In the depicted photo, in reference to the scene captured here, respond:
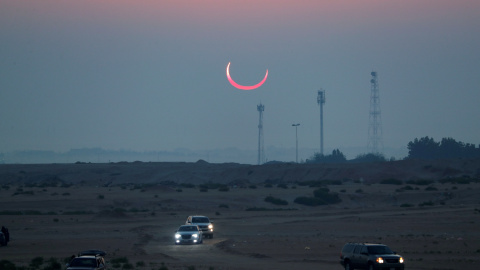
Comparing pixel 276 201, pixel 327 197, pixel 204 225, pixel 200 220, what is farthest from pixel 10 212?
pixel 327 197

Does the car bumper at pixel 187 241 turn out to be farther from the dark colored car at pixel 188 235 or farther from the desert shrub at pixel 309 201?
the desert shrub at pixel 309 201

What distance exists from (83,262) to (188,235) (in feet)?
66.4

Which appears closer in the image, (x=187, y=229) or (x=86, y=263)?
(x=86, y=263)

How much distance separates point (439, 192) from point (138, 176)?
8019 cm

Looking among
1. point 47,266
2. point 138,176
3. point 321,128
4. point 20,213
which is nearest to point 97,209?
point 20,213

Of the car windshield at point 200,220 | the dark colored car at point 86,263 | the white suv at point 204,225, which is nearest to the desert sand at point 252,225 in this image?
the white suv at point 204,225

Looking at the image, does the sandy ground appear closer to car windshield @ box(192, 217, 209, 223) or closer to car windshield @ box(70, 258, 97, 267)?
car windshield @ box(192, 217, 209, 223)

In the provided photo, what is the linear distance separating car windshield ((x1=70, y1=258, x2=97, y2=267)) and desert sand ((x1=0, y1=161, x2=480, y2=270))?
20.3 ft

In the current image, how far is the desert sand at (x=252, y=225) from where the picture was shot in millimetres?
36062

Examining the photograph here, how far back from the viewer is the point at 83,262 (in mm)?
24625

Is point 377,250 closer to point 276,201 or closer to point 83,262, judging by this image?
point 83,262

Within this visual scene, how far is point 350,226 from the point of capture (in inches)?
2271

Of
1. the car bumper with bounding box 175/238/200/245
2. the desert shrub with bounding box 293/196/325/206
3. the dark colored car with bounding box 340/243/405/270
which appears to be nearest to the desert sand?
the car bumper with bounding box 175/238/200/245

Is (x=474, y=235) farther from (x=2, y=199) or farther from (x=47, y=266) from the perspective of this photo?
(x=2, y=199)
